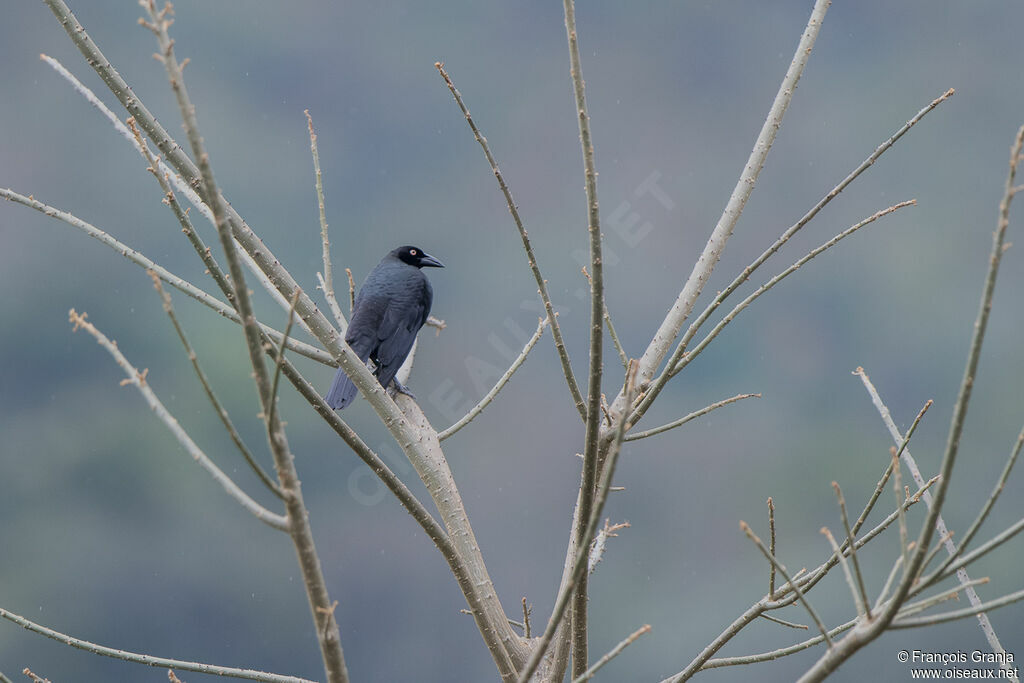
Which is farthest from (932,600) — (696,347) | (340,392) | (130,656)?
(340,392)

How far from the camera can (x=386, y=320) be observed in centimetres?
259

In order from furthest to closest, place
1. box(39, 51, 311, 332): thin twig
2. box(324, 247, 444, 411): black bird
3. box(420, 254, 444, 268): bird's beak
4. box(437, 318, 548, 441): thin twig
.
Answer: box(420, 254, 444, 268): bird's beak < box(324, 247, 444, 411): black bird < box(437, 318, 548, 441): thin twig < box(39, 51, 311, 332): thin twig

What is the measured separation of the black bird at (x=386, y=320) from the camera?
2.31 m

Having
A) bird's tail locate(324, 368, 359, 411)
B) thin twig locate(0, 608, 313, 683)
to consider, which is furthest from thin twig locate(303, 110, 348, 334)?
thin twig locate(0, 608, 313, 683)

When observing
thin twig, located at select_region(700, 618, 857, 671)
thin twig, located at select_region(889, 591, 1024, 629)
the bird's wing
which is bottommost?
thin twig, located at select_region(700, 618, 857, 671)

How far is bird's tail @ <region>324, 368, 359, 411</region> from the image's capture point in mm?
2201

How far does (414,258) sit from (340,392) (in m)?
1.03

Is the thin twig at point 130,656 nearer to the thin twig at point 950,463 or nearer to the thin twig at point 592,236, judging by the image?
the thin twig at point 592,236

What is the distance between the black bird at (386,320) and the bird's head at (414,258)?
12 cm

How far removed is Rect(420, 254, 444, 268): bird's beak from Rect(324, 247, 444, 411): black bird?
110 mm

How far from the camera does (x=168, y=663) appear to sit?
118 centimetres

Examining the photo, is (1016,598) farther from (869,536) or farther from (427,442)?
(427,442)

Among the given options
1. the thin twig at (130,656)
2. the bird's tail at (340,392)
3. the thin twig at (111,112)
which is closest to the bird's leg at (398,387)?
the bird's tail at (340,392)

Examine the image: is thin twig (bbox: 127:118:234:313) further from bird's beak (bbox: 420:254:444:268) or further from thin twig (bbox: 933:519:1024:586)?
bird's beak (bbox: 420:254:444:268)
